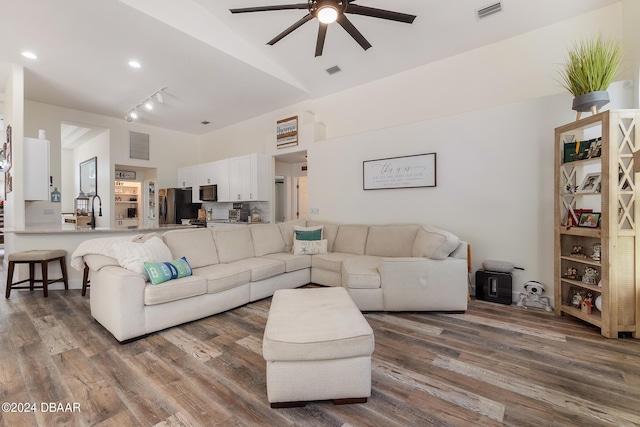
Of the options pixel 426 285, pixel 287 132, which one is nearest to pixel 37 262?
pixel 287 132

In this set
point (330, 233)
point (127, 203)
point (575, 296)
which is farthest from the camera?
point (127, 203)

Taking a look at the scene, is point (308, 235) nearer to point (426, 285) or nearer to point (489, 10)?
point (426, 285)

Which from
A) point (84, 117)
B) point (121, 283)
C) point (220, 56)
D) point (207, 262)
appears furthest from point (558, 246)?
point (84, 117)

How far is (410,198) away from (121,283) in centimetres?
360

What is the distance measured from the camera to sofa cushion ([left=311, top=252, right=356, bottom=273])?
367 cm

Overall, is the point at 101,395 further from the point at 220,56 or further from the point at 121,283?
the point at 220,56

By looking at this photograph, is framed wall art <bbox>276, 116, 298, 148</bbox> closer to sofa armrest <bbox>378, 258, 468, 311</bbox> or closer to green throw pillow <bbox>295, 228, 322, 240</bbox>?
green throw pillow <bbox>295, 228, 322, 240</bbox>

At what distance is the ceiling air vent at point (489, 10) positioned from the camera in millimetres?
3136

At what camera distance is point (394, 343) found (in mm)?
2322

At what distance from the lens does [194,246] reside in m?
3.35

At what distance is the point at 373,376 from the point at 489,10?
13.3 feet

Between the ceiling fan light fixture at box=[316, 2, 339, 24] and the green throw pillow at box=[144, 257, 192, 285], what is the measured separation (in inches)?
105

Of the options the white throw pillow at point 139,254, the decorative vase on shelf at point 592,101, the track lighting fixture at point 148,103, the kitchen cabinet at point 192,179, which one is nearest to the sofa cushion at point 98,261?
the white throw pillow at point 139,254

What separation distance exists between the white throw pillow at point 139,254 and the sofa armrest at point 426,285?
7.77 ft
